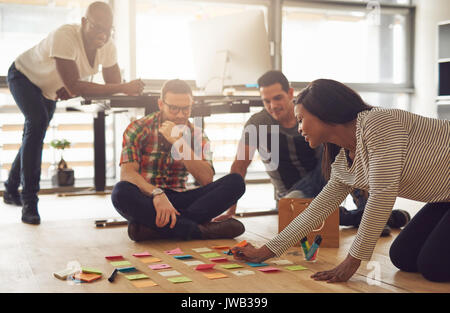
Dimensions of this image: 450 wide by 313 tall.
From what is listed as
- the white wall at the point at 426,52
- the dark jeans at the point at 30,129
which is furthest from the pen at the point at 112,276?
the white wall at the point at 426,52

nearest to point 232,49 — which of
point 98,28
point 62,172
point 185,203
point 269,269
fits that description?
point 98,28

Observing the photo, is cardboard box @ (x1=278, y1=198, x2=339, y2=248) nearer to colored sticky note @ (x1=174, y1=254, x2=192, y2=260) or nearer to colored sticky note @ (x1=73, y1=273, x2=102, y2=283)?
colored sticky note @ (x1=174, y1=254, x2=192, y2=260)

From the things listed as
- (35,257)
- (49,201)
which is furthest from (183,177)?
(49,201)

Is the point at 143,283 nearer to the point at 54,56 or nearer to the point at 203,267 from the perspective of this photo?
the point at 203,267

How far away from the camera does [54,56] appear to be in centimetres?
301

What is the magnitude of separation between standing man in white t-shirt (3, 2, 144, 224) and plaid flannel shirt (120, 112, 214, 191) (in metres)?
0.35

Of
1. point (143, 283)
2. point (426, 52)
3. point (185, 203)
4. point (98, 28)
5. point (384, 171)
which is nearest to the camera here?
point (384, 171)

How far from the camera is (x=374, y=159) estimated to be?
5.40ft

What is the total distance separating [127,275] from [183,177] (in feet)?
3.19

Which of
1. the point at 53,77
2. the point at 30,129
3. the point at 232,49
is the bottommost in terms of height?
the point at 30,129

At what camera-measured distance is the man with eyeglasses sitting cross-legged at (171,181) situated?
249cm

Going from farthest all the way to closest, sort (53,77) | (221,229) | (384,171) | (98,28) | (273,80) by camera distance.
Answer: (53,77) → (98,28) → (273,80) → (221,229) → (384,171)

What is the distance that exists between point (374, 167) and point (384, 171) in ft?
0.11

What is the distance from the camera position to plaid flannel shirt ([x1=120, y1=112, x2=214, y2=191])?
264cm
